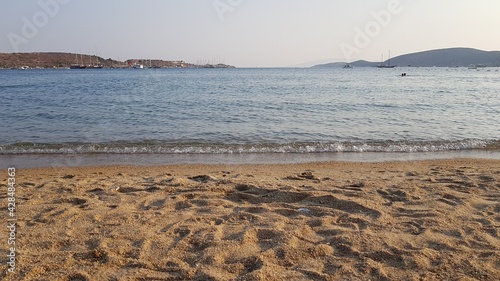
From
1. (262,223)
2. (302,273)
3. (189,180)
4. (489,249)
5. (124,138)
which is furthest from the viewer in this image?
(124,138)

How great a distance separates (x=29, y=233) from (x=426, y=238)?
15.1 ft

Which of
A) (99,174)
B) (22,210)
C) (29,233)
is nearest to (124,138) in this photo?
(99,174)

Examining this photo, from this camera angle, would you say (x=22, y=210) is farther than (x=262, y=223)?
Yes

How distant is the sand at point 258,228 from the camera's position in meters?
3.40

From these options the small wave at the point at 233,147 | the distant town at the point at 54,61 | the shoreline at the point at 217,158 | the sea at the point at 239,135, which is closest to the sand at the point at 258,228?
the shoreline at the point at 217,158

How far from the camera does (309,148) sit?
35.9ft

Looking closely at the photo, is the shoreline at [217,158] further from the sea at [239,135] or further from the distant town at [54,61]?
the distant town at [54,61]

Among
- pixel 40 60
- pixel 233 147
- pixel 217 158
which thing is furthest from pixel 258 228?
pixel 40 60

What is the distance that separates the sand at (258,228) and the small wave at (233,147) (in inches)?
144

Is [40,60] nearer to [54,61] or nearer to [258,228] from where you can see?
[54,61]

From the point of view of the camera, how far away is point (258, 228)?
14.1 ft

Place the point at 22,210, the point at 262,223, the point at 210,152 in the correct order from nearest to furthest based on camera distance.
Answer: the point at 262,223 → the point at 22,210 → the point at 210,152

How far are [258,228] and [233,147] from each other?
6807mm

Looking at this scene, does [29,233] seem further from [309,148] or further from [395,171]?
[309,148]
